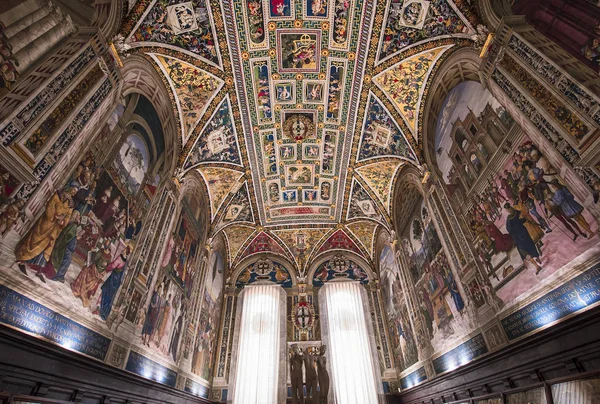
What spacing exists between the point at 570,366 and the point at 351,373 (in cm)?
1037

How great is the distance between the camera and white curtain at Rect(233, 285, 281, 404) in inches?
522

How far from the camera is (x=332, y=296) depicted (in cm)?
1591

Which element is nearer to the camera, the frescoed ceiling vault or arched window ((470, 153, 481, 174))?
arched window ((470, 153, 481, 174))

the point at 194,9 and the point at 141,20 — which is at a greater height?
the point at 194,9

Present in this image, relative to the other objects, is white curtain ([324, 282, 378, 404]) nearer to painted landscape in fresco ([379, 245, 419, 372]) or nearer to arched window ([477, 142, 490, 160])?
painted landscape in fresco ([379, 245, 419, 372])

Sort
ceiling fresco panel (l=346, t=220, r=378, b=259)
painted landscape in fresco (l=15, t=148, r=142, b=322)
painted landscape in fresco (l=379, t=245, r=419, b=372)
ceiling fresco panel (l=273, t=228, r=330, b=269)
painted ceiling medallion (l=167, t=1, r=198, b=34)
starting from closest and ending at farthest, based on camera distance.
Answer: painted landscape in fresco (l=15, t=148, r=142, b=322) < painted ceiling medallion (l=167, t=1, r=198, b=34) < painted landscape in fresco (l=379, t=245, r=419, b=372) < ceiling fresco panel (l=346, t=220, r=378, b=259) < ceiling fresco panel (l=273, t=228, r=330, b=269)

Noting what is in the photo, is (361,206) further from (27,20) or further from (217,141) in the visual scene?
(27,20)

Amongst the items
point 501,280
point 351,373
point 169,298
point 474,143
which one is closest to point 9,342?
point 169,298

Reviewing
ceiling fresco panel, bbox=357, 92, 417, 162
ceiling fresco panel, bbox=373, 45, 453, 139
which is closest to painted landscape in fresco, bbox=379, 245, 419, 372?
ceiling fresco panel, bbox=357, 92, 417, 162

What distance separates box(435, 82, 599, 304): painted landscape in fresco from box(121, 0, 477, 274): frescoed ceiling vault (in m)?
1.97

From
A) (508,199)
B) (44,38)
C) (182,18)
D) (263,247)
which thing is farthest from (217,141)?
(508,199)

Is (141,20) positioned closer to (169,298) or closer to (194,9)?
(194,9)

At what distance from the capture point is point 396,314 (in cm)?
1366

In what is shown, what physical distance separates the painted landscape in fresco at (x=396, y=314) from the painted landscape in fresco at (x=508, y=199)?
6.10 m
